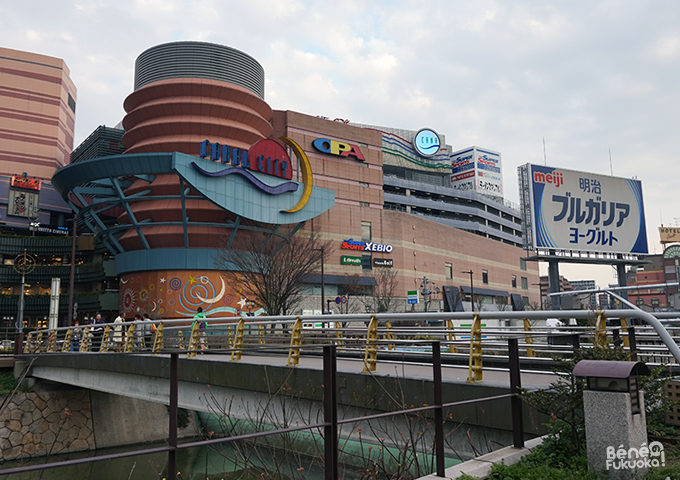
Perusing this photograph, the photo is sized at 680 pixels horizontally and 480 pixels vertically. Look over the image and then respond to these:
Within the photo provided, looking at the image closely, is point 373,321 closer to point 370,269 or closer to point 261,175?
point 261,175

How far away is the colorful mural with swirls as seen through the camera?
4506 cm

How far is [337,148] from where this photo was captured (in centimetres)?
6550

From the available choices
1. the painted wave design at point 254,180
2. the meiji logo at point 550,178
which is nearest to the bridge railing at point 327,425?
the meiji logo at point 550,178

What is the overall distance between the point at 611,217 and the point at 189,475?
38.0 meters

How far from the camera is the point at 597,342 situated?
6945 mm

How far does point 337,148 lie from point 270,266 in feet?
107

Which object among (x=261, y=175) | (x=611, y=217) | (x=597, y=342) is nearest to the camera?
(x=597, y=342)

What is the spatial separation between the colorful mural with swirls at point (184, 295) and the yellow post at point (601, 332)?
37.8 m

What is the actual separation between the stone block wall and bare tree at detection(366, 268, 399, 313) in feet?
121

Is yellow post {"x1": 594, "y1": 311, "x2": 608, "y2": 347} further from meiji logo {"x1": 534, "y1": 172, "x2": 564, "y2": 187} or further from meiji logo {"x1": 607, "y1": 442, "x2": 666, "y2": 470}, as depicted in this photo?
meiji logo {"x1": 534, "y1": 172, "x2": 564, "y2": 187}

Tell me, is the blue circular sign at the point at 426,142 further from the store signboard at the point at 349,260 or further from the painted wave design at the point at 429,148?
the store signboard at the point at 349,260

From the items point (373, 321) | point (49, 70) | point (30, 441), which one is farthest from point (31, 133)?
point (373, 321)

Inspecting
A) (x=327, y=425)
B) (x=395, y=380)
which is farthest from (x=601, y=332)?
(x=327, y=425)

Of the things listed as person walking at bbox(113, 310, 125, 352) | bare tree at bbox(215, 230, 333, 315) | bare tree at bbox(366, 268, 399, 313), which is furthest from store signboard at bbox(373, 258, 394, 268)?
person walking at bbox(113, 310, 125, 352)
